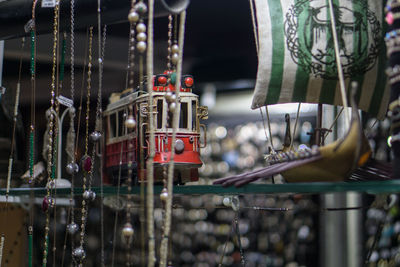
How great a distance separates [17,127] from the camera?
1.57 metres

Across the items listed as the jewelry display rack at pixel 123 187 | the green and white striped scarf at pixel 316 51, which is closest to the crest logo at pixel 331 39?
the green and white striped scarf at pixel 316 51

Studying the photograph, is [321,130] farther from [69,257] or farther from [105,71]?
[69,257]

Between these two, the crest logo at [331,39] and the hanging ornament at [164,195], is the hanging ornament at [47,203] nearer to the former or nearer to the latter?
the hanging ornament at [164,195]

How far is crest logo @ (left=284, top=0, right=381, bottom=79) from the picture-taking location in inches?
45.1

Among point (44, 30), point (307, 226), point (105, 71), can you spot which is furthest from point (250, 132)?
point (44, 30)

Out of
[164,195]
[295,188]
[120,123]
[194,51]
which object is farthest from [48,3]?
[194,51]

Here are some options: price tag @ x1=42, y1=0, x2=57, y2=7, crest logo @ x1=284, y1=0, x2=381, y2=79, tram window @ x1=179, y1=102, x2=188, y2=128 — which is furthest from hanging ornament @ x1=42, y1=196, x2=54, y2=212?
crest logo @ x1=284, y1=0, x2=381, y2=79

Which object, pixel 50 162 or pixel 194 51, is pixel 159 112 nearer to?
pixel 50 162

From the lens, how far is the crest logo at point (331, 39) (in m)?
1.14

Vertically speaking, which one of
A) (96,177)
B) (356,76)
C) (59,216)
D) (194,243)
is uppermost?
(356,76)

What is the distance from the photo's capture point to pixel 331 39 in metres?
1.15

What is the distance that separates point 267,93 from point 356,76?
0.59 ft

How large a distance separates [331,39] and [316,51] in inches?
1.5

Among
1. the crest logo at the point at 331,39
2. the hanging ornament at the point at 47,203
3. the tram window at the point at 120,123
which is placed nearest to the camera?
the crest logo at the point at 331,39
